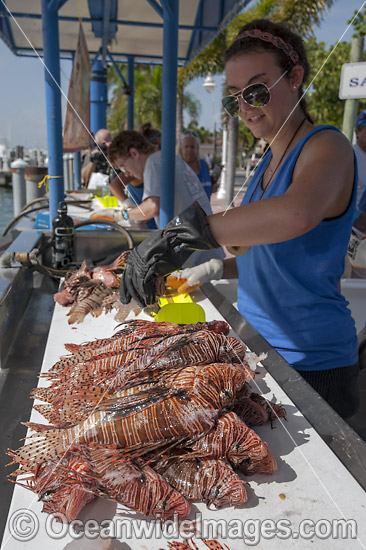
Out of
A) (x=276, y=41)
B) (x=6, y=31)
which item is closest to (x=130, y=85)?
(x=6, y=31)

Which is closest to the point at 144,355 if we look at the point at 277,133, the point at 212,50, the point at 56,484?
the point at 56,484

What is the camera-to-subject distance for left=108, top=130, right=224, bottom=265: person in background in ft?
15.0

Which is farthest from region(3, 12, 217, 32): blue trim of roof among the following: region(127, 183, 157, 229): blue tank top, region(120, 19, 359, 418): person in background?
region(120, 19, 359, 418): person in background

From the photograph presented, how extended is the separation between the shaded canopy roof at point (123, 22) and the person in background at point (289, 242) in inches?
116

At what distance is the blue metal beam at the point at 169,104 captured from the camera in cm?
423

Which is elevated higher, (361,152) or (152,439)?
(361,152)

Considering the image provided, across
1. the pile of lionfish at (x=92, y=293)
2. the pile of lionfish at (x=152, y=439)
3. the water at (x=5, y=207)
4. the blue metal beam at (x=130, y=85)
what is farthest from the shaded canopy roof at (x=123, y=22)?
the water at (x=5, y=207)

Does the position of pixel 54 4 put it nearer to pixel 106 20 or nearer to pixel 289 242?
pixel 106 20

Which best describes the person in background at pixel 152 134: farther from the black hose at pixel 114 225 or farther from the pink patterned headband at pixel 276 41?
the pink patterned headband at pixel 276 41

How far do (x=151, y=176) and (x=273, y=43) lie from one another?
2.82m

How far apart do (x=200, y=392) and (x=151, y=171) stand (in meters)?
3.51

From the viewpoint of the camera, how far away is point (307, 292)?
192 cm

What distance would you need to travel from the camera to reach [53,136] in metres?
4.39

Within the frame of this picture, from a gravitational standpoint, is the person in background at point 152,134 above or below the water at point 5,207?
above
